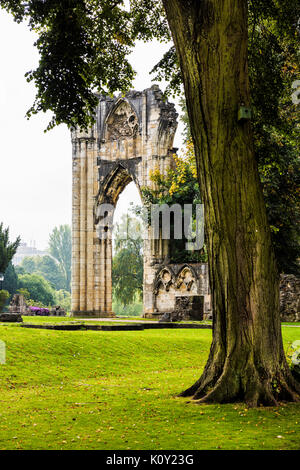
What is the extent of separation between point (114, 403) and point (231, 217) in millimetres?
2811

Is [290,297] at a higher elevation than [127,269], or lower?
lower

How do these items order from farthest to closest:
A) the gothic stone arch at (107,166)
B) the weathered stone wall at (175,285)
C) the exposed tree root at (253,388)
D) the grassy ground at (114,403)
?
1. the gothic stone arch at (107,166)
2. the weathered stone wall at (175,285)
3. the exposed tree root at (253,388)
4. the grassy ground at (114,403)

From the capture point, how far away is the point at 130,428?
21.0 feet

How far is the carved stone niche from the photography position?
36719 mm

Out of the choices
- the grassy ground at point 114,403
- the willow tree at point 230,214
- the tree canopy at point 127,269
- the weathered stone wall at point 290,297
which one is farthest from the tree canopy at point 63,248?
the willow tree at point 230,214

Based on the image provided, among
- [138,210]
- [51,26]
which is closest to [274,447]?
[51,26]

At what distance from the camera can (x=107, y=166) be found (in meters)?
37.3

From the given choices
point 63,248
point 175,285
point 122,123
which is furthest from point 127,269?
point 63,248

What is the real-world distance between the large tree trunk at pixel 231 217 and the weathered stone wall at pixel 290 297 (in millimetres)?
15996

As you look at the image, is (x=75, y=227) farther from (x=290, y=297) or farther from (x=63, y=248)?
(x=63, y=248)

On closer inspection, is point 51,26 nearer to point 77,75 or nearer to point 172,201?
point 77,75

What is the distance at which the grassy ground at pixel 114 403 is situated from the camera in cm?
583

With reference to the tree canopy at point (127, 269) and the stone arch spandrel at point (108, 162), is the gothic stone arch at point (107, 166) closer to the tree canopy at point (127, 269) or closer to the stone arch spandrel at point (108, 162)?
the stone arch spandrel at point (108, 162)

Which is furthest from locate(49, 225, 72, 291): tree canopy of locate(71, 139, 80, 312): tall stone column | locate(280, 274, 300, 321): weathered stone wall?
locate(280, 274, 300, 321): weathered stone wall
